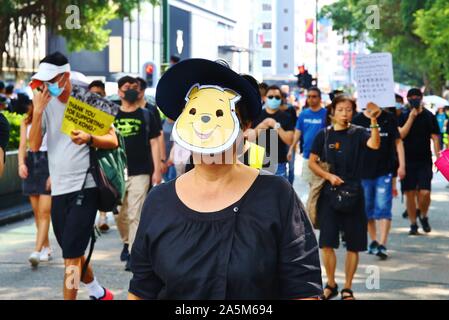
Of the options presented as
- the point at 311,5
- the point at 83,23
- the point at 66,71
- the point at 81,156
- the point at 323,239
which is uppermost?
the point at 311,5

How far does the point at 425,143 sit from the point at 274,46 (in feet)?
509

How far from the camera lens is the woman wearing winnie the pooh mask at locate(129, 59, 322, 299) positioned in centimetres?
288

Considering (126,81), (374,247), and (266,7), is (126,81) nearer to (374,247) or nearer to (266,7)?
(374,247)

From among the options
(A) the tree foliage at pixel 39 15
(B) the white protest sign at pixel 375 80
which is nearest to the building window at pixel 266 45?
(A) the tree foliage at pixel 39 15

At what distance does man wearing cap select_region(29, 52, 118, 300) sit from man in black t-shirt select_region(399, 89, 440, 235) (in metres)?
5.91

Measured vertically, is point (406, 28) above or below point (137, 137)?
above

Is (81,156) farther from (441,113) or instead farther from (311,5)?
(311,5)

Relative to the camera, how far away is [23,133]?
30.1ft

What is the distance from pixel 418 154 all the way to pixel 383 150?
6.84ft

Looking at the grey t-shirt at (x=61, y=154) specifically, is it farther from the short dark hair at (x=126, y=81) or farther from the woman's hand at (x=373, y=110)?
the woman's hand at (x=373, y=110)

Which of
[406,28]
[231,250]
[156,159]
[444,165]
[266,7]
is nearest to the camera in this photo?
[231,250]

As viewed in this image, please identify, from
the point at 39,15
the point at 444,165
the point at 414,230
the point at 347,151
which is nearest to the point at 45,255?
the point at 347,151

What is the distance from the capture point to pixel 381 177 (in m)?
10.1
